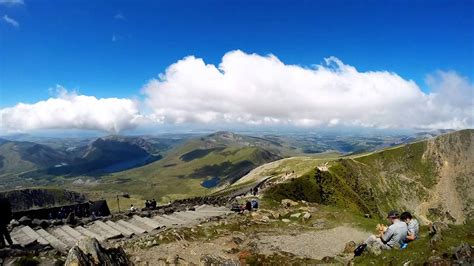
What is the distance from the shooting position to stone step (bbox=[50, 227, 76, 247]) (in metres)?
35.2

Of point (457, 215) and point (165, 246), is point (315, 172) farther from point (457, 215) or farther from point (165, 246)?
point (165, 246)

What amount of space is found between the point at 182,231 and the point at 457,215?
187 meters

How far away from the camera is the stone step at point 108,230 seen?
124 feet

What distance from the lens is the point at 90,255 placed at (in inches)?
815

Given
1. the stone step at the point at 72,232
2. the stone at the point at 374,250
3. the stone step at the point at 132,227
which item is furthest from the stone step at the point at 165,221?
the stone at the point at 374,250

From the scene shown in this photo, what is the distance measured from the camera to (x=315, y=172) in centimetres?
14038

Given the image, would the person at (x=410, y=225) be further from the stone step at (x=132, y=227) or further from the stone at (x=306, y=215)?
the stone at (x=306, y=215)

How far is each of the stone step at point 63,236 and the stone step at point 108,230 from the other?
3.43 metres

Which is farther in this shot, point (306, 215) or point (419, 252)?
point (306, 215)

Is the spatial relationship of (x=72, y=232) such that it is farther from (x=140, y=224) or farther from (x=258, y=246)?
(x=258, y=246)

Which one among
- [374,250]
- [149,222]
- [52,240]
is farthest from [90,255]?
[149,222]

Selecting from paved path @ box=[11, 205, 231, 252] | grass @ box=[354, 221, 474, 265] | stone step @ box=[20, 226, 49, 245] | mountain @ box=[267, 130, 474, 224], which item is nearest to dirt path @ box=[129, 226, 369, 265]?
paved path @ box=[11, 205, 231, 252]

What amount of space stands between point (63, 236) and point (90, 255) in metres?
19.6

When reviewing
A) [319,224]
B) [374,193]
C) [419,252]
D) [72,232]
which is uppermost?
[419,252]
